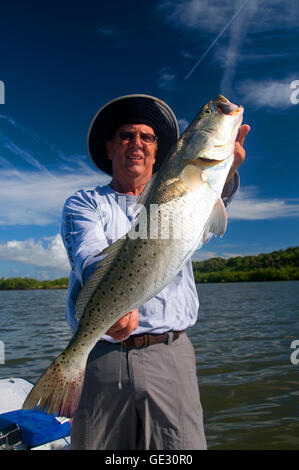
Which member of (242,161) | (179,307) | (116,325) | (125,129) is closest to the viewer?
(116,325)

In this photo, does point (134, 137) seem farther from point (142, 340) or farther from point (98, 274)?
point (142, 340)

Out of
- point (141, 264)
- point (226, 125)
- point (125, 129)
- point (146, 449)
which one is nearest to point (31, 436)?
point (146, 449)

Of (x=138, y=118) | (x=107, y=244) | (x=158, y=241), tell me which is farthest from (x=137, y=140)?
(x=158, y=241)

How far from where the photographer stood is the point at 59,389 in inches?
92.8

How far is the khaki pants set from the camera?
9.71 ft

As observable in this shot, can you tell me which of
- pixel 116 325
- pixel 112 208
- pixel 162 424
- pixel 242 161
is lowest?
pixel 162 424

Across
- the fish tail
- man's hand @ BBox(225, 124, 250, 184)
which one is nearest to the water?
the fish tail

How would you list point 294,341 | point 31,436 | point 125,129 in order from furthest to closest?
point 294,341, point 31,436, point 125,129

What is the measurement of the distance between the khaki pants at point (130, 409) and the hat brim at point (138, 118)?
214 cm

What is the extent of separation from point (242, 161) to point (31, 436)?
3949 mm

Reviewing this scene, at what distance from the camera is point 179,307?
3.27m

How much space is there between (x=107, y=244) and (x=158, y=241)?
79 centimetres
